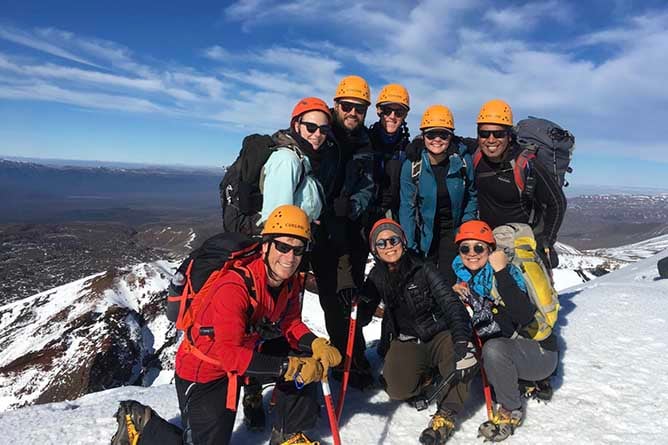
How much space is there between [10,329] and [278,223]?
149 ft

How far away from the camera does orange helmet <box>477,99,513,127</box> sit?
21.9 feet

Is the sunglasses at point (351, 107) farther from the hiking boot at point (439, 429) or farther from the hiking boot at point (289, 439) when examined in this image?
the hiking boot at point (289, 439)

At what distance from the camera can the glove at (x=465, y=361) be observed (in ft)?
16.5

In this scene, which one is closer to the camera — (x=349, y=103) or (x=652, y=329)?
(x=349, y=103)

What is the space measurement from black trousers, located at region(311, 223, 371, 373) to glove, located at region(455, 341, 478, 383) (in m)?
1.73

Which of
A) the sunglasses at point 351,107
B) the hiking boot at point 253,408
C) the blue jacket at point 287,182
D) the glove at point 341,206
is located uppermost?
the sunglasses at point 351,107

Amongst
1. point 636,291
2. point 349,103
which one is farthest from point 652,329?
point 349,103

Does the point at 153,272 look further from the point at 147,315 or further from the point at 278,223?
the point at 278,223

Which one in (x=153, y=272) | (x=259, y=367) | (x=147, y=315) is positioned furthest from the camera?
(x=153, y=272)

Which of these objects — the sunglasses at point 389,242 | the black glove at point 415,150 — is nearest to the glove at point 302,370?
the sunglasses at point 389,242

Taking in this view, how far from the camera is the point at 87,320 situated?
105 ft

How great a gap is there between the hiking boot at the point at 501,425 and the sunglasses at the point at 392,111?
4.68 meters

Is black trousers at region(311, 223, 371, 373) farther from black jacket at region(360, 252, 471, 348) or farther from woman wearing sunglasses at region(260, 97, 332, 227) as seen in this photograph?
woman wearing sunglasses at region(260, 97, 332, 227)

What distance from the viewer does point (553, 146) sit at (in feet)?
24.2
